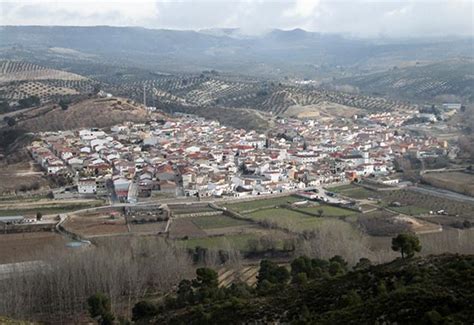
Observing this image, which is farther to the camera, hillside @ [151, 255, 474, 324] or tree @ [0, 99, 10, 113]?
tree @ [0, 99, 10, 113]

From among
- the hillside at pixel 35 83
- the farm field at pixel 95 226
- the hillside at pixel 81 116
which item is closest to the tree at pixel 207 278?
the farm field at pixel 95 226

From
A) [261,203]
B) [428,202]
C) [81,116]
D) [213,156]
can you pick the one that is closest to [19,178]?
[213,156]

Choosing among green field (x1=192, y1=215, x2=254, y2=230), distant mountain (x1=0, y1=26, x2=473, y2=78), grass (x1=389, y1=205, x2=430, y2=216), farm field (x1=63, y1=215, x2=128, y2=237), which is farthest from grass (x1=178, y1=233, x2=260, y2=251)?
distant mountain (x1=0, y1=26, x2=473, y2=78)

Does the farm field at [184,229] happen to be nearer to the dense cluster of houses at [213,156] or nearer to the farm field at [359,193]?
the dense cluster of houses at [213,156]

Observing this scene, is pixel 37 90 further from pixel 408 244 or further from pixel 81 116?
pixel 408 244

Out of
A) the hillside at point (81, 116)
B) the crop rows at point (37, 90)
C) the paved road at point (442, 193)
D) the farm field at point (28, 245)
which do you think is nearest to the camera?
the farm field at point (28, 245)

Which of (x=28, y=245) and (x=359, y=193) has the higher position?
(x=28, y=245)

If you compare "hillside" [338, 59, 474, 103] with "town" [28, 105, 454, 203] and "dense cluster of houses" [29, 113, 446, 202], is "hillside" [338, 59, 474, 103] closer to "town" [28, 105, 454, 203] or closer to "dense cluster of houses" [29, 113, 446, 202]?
"town" [28, 105, 454, 203]
